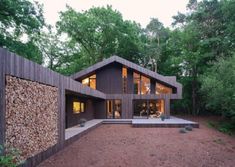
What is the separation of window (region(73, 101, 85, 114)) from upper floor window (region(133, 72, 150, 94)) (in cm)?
488

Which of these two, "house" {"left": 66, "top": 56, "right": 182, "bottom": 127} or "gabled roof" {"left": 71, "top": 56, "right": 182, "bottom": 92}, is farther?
"house" {"left": 66, "top": 56, "right": 182, "bottom": 127}

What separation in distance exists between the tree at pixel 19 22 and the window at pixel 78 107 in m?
3.89

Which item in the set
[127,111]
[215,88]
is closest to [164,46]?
[127,111]

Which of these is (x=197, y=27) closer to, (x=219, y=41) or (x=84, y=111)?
(x=219, y=41)

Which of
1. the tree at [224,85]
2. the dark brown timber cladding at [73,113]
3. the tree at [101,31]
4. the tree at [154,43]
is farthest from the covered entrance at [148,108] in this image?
the tree at [101,31]

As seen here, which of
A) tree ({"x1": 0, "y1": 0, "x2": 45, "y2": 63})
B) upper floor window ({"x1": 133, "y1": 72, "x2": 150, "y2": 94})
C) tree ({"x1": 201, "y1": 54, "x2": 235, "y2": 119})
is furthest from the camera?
upper floor window ({"x1": 133, "y1": 72, "x2": 150, "y2": 94})

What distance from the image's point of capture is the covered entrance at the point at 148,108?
730 inches

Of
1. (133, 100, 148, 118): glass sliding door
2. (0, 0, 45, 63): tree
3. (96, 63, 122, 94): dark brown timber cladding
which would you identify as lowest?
(133, 100, 148, 118): glass sliding door

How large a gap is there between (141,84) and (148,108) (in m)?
1.98

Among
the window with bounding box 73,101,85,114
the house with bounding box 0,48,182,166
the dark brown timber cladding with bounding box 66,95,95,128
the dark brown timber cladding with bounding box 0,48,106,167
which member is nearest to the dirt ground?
the dark brown timber cladding with bounding box 0,48,106,167

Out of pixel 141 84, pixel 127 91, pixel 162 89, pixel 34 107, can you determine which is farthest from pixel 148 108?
pixel 34 107

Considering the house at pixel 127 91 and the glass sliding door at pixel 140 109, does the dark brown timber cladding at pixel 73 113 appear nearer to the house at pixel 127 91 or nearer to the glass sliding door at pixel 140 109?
the house at pixel 127 91

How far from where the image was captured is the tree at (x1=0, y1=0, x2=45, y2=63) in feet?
39.1

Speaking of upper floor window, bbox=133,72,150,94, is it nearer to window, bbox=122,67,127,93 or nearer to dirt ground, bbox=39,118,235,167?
window, bbox=122,67,127,93
